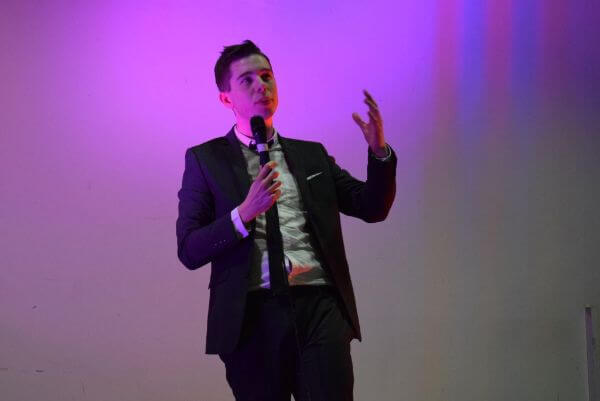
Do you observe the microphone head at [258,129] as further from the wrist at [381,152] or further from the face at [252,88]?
the wrist at [381,152]

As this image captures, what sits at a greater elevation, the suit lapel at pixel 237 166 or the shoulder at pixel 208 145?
the shoulder at pixel 208 145

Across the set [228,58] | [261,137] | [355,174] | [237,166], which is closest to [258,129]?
[261,137]

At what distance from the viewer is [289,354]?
169cm

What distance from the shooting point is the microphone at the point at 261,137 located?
5.61 ft

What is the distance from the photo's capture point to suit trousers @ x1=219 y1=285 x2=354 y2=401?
65.5 inches

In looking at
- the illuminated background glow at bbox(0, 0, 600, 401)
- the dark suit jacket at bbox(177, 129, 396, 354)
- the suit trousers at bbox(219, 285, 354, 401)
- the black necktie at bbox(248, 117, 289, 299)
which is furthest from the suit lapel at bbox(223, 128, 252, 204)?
the illuminated background glow at bbox(0, 0, 600, 401)

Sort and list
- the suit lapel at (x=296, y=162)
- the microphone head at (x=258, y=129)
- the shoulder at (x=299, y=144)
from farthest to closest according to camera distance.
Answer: the shoulder at (x=299, y=144) < the suit lapel at (x=296, y=162) < the microphone head at (x=258, y=129)

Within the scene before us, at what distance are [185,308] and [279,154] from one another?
1.26 m

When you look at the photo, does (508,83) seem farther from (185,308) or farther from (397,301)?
(185,308)

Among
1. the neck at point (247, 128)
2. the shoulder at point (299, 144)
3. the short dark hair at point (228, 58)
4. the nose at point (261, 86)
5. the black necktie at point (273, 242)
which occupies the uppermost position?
the short dark hair at point (228, 58)

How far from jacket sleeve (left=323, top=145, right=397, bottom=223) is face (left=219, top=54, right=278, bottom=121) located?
0.95 feet

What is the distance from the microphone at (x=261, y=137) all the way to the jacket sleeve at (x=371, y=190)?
0.31 m

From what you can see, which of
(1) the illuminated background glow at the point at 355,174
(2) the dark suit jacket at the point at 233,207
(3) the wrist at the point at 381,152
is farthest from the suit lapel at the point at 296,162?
(1) the illuminated background glow at the point at 355,174

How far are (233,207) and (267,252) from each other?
0.17 m
